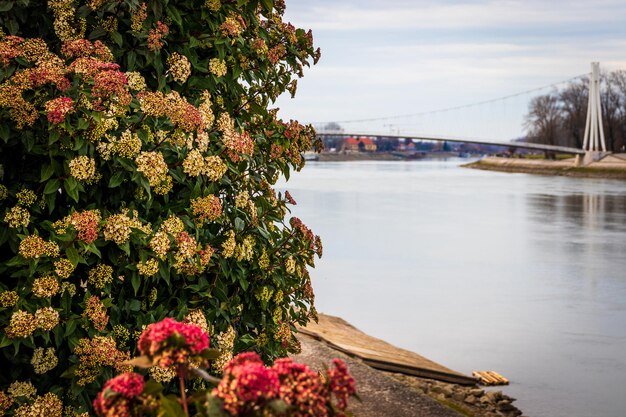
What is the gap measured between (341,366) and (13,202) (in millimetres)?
2150

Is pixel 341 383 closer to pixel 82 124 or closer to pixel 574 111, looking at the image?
pixel 82 124

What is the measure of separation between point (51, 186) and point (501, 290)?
16.8 m

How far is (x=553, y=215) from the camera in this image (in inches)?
1462

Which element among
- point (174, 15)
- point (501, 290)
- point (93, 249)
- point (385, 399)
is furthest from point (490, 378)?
point (501, 290)

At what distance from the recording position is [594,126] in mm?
85562

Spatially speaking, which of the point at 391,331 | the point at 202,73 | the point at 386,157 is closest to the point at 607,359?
the point at 391,331

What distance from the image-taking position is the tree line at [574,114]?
93250 mm

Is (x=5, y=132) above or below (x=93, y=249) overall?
above

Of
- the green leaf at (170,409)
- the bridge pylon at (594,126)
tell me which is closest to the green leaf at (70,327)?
the green leaf at (170,409)

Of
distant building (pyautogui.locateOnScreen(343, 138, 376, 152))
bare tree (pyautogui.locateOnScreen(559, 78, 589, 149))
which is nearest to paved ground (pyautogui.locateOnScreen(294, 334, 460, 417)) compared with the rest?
bare tree (pyautogui.locateOnScreen(559, 78, 589, 149))

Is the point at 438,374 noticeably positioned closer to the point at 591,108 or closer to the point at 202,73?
the point at 202,73

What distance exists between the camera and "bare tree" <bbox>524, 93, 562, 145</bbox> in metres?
105

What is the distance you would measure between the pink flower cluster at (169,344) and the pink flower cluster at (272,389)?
0.43 feet

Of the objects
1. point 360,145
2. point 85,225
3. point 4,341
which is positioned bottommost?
point 360,145
